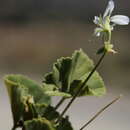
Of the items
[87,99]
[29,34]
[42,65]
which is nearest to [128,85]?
[87,99]

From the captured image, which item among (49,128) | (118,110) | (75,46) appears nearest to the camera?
(49,128)

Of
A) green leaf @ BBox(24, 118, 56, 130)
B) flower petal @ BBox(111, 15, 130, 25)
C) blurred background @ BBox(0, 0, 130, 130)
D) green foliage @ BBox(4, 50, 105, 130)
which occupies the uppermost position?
flower petal @ BBox(111, 15, 130, 25)

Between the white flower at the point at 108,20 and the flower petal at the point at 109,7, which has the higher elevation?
the flower petal at the point at 109,7

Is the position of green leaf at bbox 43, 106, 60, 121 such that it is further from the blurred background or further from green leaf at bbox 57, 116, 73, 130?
the blurred background

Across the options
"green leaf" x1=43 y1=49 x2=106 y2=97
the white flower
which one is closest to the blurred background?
"green leaf" x1=43 y1=49 x2=106 y2=97

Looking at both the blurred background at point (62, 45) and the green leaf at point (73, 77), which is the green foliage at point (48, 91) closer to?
the green leaf at point (73, 77)

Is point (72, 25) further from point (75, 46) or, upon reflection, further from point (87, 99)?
point (87, 99)

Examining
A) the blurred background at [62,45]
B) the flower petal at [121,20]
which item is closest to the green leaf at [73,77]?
the flower petal at [121,20]
